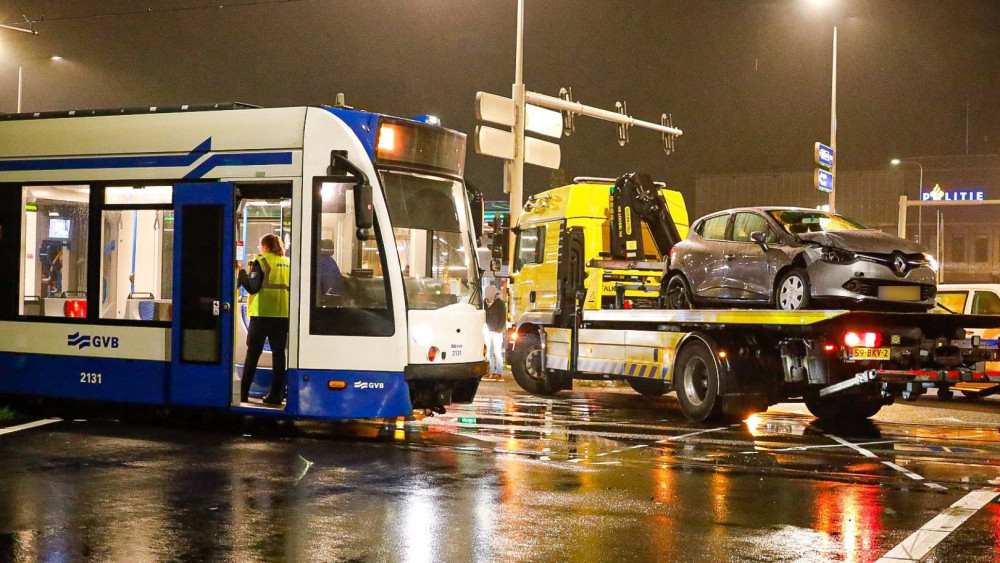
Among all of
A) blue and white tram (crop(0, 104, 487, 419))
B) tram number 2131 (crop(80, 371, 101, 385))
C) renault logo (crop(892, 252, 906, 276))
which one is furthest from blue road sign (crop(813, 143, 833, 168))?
tram number 2131 (crop(80, 371, 101, 385))

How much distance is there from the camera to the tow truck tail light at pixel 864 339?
11.8 meters

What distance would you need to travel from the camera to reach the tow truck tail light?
11.8 meters

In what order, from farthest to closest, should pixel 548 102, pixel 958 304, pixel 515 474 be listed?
1. pixel 548 102
2. pixel 958 304
3. pixel 515 474

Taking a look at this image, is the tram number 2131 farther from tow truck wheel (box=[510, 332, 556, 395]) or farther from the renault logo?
the renault logo

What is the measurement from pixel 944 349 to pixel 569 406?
16.8 ft

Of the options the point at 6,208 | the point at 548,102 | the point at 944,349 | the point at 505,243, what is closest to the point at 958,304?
the point at 944,349

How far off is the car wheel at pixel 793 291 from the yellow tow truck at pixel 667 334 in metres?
0.35

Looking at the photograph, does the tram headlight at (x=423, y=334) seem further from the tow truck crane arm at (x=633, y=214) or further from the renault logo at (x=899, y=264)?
the tow truck crane arm at (x=633, y=214)

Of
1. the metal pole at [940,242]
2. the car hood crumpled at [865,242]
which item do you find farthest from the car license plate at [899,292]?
the metal pole at [940,242]

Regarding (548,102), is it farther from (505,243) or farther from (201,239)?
(201,239)

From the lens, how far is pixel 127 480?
8.34 meters

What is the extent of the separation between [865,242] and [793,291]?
3.10 feet

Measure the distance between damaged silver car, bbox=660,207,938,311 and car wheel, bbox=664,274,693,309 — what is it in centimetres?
2

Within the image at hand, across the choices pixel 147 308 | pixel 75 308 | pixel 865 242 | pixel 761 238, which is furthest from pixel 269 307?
pixel 865 242
